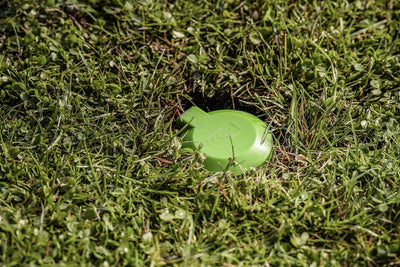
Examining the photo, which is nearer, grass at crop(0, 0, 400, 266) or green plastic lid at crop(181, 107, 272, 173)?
grass at crop(0, 0, 400, 266)

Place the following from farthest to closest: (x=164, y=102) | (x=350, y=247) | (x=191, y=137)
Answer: (x=164, y=102) → (x=191, y=137) → (x=350, y=247)

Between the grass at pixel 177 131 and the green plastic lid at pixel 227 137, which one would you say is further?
the green plastic lid at pixel 227 137

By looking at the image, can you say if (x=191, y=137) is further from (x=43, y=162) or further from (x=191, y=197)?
(x=43, y=162)

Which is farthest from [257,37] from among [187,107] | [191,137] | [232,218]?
[232,218]
